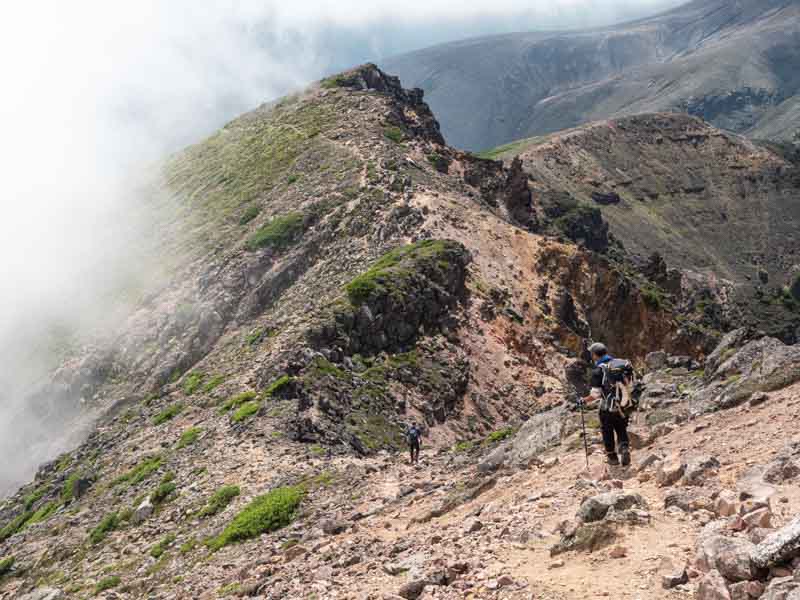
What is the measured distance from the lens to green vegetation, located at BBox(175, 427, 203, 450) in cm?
2692

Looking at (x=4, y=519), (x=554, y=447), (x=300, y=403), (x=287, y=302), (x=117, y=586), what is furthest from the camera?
(x=287, y=302)

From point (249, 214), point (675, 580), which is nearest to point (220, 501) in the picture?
point (675, 580)

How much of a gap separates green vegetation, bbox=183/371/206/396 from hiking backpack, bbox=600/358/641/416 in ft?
84.4

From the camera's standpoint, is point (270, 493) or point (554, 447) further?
point (270, 493)

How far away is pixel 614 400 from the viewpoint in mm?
11047

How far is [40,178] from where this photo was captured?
346 feet

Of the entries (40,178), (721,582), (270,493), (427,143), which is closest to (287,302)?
(270,493)

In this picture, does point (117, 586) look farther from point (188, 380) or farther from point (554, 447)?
point (188, 380)

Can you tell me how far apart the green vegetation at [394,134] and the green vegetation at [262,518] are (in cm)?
4260

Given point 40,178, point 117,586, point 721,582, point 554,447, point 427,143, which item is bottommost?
point 117,586

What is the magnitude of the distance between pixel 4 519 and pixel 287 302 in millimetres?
16831

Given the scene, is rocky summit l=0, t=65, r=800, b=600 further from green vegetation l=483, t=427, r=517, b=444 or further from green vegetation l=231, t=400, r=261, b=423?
green vegetation l=483, t=427, r=517, b=444

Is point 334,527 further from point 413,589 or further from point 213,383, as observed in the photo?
point 213,383

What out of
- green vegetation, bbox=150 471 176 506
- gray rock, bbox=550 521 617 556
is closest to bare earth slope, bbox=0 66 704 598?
green vegetation, bbox=150 471 176 506
